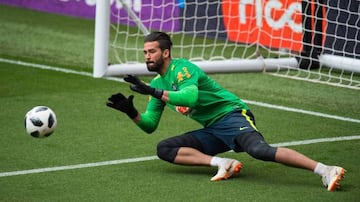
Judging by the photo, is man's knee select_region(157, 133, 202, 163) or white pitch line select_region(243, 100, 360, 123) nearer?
man's knee select_region(157, 133, 202, 163)

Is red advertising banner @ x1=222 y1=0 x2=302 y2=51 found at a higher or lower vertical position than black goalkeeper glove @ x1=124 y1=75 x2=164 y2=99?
lower

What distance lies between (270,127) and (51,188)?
3.09m

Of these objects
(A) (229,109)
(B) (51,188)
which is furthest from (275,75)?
(B) (51,188)

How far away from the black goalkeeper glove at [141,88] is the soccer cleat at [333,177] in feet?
4.59

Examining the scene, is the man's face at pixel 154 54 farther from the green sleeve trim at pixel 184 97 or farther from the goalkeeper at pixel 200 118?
the green sleeve trim at pixel 184 97

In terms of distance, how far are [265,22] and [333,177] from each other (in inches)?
259

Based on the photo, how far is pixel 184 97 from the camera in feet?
24.7

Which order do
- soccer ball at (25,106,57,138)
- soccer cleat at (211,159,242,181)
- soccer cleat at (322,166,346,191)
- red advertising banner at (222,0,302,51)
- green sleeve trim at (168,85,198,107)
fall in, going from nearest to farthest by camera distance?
soccer cleat at (322,166,346,191), green sleeve trim at (168,85,198,107), soccer cleat at (211,159,242,181), soccer ball at (25,106,57,138), red advertising banner at (222,0,302,51)

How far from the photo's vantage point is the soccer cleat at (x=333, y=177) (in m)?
7.36

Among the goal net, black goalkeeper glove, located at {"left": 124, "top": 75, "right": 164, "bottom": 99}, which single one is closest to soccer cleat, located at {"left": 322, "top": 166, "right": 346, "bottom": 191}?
black goalkeeper glove, located at {"left": 124, "top": 75, "right": 164, "bottom": 99}

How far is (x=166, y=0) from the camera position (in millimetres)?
15211

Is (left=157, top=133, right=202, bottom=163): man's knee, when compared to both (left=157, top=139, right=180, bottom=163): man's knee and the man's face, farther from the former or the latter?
the man's face

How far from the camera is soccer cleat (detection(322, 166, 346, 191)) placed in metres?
7.36

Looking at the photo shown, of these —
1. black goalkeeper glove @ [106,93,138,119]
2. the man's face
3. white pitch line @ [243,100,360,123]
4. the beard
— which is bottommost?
white pitch line @ [243,100,360,123]
